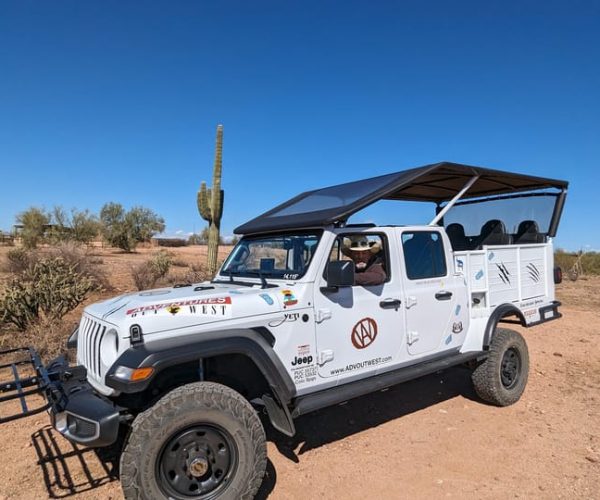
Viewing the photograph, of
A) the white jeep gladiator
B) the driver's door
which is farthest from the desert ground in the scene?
the driver's door

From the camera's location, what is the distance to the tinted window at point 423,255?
13.7 feet

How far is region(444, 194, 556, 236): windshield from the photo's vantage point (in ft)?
19.2

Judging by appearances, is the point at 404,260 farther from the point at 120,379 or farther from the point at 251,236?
the point at 120,379

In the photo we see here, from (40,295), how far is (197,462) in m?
5.70

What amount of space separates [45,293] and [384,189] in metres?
6.12

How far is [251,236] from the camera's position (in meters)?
4.46

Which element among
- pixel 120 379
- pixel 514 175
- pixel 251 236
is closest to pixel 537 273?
pixel 514 175

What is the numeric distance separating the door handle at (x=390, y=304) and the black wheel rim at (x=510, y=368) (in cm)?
186

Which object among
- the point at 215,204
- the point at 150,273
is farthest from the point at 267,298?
the point at 150,273

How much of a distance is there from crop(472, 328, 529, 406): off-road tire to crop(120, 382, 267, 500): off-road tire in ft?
9.54

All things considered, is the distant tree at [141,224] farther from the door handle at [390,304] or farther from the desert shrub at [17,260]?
the door handle at [390,304]

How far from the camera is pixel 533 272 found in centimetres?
534

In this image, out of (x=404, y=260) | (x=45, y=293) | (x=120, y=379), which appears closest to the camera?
(x=120, y=379)

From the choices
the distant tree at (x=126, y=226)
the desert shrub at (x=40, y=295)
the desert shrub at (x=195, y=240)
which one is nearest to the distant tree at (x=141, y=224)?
the distant tree at (x=126, y=226)
